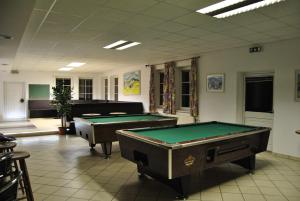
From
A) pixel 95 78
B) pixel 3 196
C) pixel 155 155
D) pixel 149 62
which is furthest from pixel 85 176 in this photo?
pixel 95 78

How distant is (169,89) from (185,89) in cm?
53

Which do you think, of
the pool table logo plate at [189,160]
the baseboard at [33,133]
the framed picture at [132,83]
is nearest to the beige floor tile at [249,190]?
the pool table logo plate at [189,160]

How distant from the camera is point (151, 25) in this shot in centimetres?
400

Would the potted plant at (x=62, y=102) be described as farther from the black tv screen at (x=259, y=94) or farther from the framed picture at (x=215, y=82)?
the black tv screen at (x=259, y=94)

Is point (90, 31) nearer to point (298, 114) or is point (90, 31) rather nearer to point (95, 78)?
point (298, 114)

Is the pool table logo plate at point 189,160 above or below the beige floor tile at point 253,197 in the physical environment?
above

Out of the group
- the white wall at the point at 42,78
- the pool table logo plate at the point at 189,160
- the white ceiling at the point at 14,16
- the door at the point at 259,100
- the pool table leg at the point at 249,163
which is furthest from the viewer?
the white wall at the point at 42,78

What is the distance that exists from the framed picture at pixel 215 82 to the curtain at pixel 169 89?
1.37 metres

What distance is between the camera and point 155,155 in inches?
112

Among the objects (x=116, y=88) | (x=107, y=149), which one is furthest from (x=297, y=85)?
(x=116, y=88)

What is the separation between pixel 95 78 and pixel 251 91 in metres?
9.54

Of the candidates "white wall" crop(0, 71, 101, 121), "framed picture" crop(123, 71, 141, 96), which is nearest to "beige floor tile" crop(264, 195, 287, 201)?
"framed picture" crop(123, 71, 141, 96)

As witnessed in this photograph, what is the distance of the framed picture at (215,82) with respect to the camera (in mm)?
6180

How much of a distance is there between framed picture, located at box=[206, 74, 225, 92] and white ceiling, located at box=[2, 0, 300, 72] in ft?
2.53
